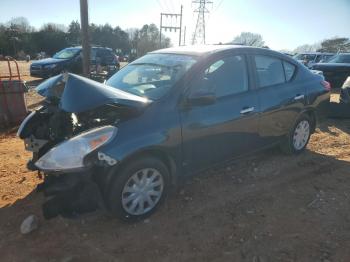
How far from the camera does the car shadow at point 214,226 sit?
10.8ft

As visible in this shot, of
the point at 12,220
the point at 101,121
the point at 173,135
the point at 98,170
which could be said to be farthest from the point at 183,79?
the point at 12,220

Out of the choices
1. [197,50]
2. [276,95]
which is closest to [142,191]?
[197,50]

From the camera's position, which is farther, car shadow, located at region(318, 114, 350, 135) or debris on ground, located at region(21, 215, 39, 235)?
car shadow, located at region(318, 114, 350, 135)

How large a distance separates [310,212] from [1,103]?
6359mm

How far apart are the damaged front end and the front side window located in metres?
0.91

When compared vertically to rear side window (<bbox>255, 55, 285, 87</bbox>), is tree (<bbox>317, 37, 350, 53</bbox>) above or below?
below

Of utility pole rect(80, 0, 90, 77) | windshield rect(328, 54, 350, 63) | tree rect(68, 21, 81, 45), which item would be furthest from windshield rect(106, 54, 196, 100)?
tree rect(68, 21, 81, 45)

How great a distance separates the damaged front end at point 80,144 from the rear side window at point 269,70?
1855 millimetres

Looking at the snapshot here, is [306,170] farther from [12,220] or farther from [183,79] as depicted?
[12,220]

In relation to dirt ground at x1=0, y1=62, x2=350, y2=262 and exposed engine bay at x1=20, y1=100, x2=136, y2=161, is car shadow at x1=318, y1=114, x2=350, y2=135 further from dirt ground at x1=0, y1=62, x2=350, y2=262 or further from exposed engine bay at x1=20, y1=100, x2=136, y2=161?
exposed engine bay at x1=20, y1=100, x2=136, y2=161

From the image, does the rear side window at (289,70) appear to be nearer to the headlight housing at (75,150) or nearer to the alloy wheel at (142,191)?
the alloy wheel at (142,191)

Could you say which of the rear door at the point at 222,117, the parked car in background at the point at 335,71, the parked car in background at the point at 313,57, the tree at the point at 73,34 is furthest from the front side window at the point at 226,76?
the tree at the point at 73,34

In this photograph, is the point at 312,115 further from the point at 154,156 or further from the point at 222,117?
the point at 154,156

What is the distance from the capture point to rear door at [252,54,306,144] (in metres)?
4.77
